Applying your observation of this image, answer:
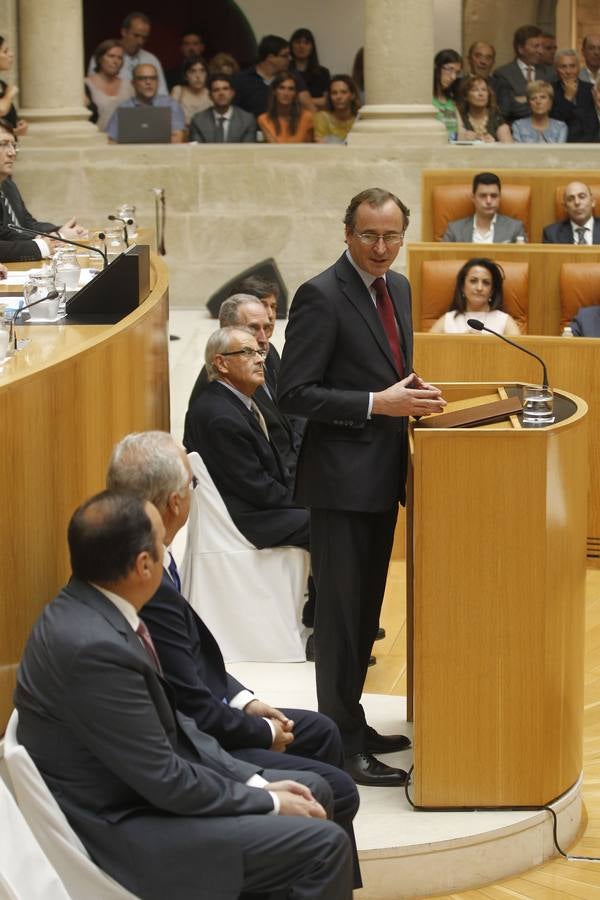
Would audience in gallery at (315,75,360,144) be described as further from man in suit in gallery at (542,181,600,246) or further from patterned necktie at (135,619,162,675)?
patterned necktie at (135,619,162,675)

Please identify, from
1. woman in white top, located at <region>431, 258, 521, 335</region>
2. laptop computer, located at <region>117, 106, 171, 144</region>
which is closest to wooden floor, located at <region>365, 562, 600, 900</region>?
woman in white top, located at <region>431, 258, 521, 335</region>

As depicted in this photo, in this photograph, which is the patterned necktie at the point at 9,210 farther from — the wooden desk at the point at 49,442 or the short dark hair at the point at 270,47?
the short dark hair at the point at 270,47

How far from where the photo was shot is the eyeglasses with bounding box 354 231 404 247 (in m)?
3.19

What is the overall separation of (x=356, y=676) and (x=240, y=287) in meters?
2.00

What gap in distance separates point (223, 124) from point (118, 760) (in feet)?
25.6

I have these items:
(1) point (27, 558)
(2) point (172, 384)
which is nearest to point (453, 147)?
(2) point (172, 384)

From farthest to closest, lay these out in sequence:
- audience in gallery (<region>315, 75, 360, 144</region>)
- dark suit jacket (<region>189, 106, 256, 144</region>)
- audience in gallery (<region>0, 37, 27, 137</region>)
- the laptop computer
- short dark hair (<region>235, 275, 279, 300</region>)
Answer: audience in gallery (<region>315, 75, 360, 144</region>)
dark suit jacket (<region>189, 106, 256, 144</region>)
the laptop computer
audience in gallery (<region>0, 37, 27, 137</region>)
short dark hair (<region>235, 275, 279, 300</region>)

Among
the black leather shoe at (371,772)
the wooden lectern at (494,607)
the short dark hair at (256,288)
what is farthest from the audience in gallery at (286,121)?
the black leather shoe at (371,772)

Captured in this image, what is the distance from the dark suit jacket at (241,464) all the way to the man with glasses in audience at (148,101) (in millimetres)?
5336

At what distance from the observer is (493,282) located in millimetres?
6281

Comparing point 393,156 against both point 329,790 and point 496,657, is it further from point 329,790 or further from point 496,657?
point 329,790

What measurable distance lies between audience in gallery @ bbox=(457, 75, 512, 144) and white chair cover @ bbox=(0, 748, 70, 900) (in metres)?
7.69

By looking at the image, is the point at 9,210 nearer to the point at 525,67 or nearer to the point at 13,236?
the point at 13,236

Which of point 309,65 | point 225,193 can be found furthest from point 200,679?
point 309,65
